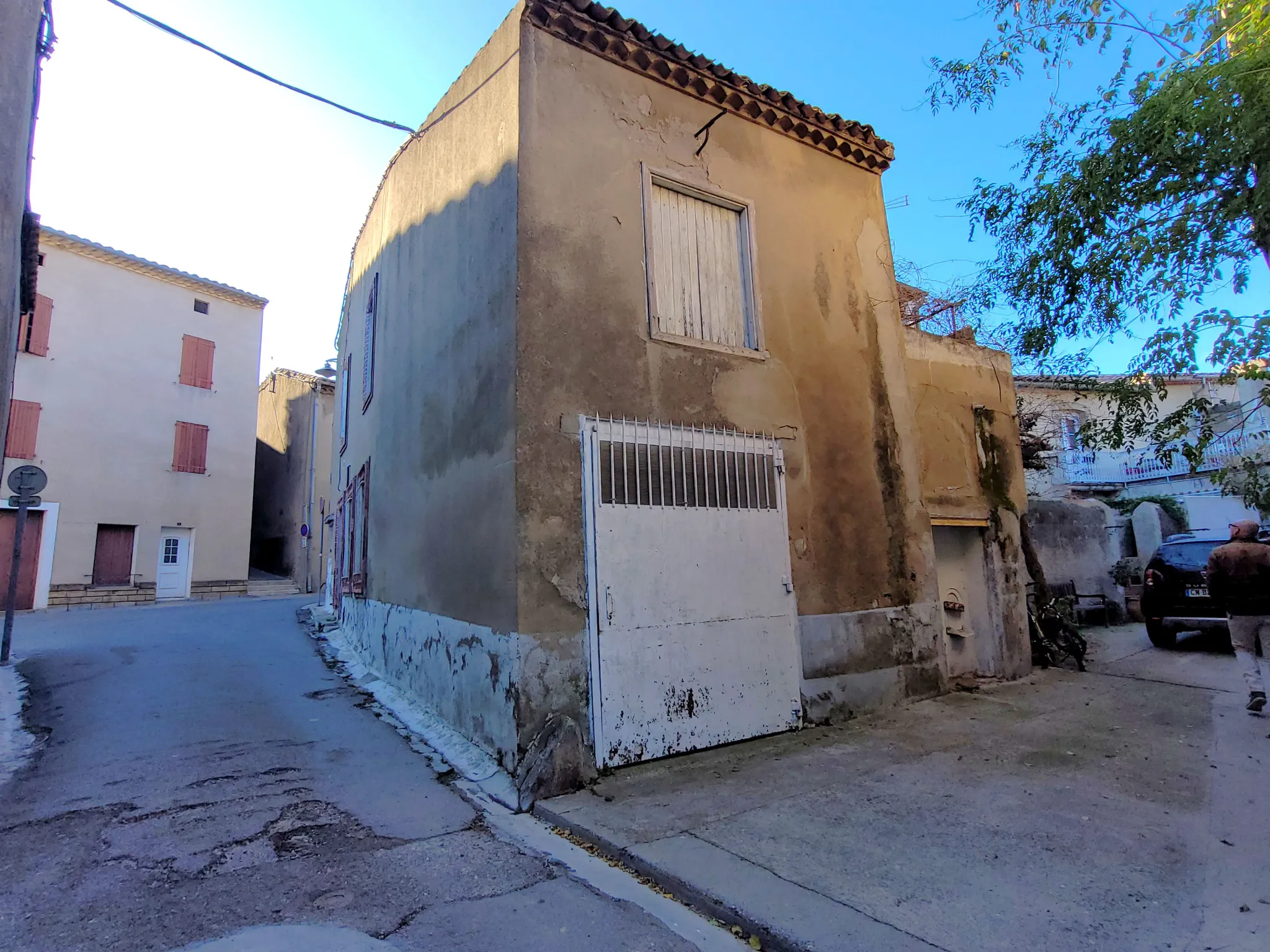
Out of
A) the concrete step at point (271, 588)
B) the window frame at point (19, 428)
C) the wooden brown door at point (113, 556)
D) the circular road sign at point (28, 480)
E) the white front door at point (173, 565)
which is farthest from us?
the concrete step at point (271, 588)

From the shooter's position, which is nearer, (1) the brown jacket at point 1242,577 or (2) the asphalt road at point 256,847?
(2) the asphalt road at point 256,847

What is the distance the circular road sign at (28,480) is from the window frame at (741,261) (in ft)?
29.4

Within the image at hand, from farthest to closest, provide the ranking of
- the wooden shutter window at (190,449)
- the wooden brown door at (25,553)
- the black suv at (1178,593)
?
the wooden shutter window at (190,449), the wooden brown door at (25,553), the black suv at (1178,593)

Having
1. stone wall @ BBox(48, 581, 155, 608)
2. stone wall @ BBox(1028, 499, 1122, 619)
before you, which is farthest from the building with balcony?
Answer: stone wall @ BBox(48, 581, 155, 608)

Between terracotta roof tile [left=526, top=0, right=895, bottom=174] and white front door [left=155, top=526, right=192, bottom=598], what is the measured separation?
19936mm

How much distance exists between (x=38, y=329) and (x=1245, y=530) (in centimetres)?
2442

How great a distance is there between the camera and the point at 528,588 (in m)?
4.68

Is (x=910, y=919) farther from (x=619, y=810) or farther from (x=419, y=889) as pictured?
(x=419, y=889)

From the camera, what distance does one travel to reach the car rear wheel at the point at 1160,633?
366 inches

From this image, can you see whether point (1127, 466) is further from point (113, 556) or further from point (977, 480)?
point (113, 556)

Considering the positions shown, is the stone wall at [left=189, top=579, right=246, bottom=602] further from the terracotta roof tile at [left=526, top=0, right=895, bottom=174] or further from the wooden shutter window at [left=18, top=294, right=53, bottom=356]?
the terracotta roof tile at [left=526, top=0, right=895, bottom=174]

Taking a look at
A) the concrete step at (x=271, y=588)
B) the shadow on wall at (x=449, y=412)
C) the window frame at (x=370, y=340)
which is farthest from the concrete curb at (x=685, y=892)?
the concrete step at (x=271, y=588)

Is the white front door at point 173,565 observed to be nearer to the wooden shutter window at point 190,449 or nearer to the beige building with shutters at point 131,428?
the beige building with shutters at point 131,428

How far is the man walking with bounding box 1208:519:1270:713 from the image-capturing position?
5.55 meters
